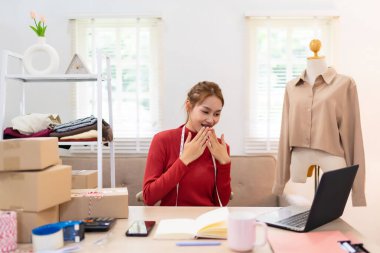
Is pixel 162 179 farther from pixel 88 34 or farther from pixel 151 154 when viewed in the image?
pixel 88 34

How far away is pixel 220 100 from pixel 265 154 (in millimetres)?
1278

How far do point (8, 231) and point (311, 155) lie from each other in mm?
1611

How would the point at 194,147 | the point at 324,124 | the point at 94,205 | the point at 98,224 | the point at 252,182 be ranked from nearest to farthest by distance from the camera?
the point at 98,224
the point at 94,205
the point at 194,147
the point at 324,124
the point at 252,182

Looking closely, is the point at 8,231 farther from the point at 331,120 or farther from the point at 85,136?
the point at 331,120

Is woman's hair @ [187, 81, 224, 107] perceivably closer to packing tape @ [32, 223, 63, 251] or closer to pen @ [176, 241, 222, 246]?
pen @ [176, 241, 222, 246]

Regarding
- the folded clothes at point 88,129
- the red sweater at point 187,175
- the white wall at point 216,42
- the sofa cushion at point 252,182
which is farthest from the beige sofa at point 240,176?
the red sweater at point 187,175

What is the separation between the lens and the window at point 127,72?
9.80ft

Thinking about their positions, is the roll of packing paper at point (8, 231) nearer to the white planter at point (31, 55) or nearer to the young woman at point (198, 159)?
the young woman at point (198, 159)

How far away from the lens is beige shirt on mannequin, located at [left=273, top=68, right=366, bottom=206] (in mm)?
2018

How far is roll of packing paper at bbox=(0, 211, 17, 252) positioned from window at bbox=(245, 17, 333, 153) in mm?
2197

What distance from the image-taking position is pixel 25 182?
1.14 m

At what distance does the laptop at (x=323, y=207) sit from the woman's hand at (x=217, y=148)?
44 centimetres

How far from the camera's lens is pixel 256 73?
3.00 m

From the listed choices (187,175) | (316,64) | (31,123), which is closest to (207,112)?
(187,175)
